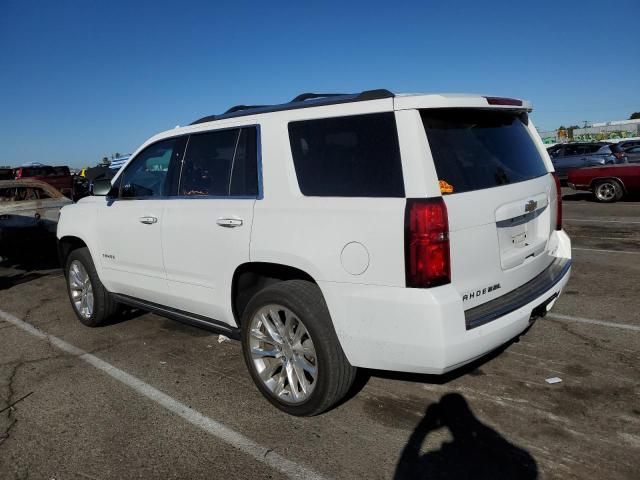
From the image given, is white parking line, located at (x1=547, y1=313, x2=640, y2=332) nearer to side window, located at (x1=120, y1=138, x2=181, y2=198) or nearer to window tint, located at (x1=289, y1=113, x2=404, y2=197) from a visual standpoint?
window tint, located at (x1=289, y1=113, x2=404, y2=197)

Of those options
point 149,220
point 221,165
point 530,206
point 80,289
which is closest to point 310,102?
point 221,165

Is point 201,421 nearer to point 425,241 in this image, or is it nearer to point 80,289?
point 425,241

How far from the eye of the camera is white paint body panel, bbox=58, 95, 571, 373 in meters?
2.71

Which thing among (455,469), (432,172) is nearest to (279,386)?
(455,469)

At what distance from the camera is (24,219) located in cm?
903

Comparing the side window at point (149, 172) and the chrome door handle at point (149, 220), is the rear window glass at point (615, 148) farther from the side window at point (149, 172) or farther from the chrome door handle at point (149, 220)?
the chrome door handle at point (149, 220)

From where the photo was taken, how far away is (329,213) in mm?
2982

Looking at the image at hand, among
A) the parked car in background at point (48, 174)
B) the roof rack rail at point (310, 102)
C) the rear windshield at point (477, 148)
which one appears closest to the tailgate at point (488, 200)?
the rear windshield at point (477, 148)

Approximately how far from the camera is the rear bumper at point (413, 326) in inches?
105

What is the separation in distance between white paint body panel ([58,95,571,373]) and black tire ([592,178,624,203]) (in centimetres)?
1231

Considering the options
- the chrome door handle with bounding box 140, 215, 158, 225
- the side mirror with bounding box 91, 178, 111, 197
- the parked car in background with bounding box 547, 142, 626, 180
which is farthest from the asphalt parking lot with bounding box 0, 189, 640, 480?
the parked car in background with bounding box 547, 142, 626, 180

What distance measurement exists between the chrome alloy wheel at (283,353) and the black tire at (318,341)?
5 cm

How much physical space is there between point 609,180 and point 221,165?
1376 centimetres

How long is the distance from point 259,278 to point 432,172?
4.94 ft
